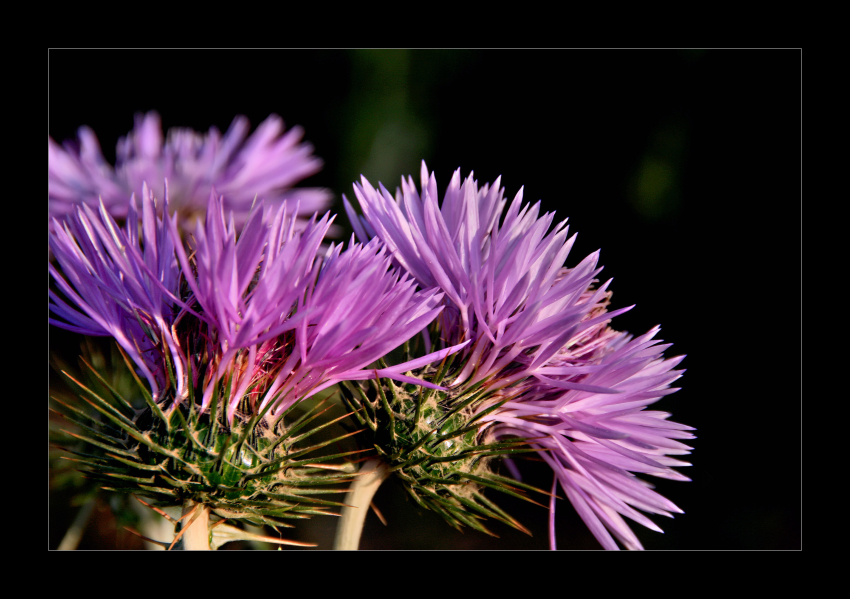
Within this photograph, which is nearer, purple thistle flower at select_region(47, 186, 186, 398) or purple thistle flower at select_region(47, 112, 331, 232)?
purple thistle flower at select_region(47, 186, 186, 398)

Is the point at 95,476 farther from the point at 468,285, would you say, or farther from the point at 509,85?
the point at 509,85

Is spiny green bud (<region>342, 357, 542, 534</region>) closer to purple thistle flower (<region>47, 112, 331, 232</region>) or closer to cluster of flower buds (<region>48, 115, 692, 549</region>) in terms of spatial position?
cluster of flower buds (<region>48, 115, 692, 549</region>)

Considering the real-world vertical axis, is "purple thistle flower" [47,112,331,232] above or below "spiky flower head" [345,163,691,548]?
above

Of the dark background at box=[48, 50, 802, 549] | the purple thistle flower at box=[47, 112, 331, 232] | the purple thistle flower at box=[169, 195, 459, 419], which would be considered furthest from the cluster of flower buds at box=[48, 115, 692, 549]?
the dark background at box=[48, 50, 802, 549]

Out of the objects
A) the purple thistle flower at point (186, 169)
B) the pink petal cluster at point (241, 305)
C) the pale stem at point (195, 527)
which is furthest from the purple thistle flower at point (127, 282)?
the purple thistle flower at point (186, 169)

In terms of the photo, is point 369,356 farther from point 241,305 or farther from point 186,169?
point 186,169
